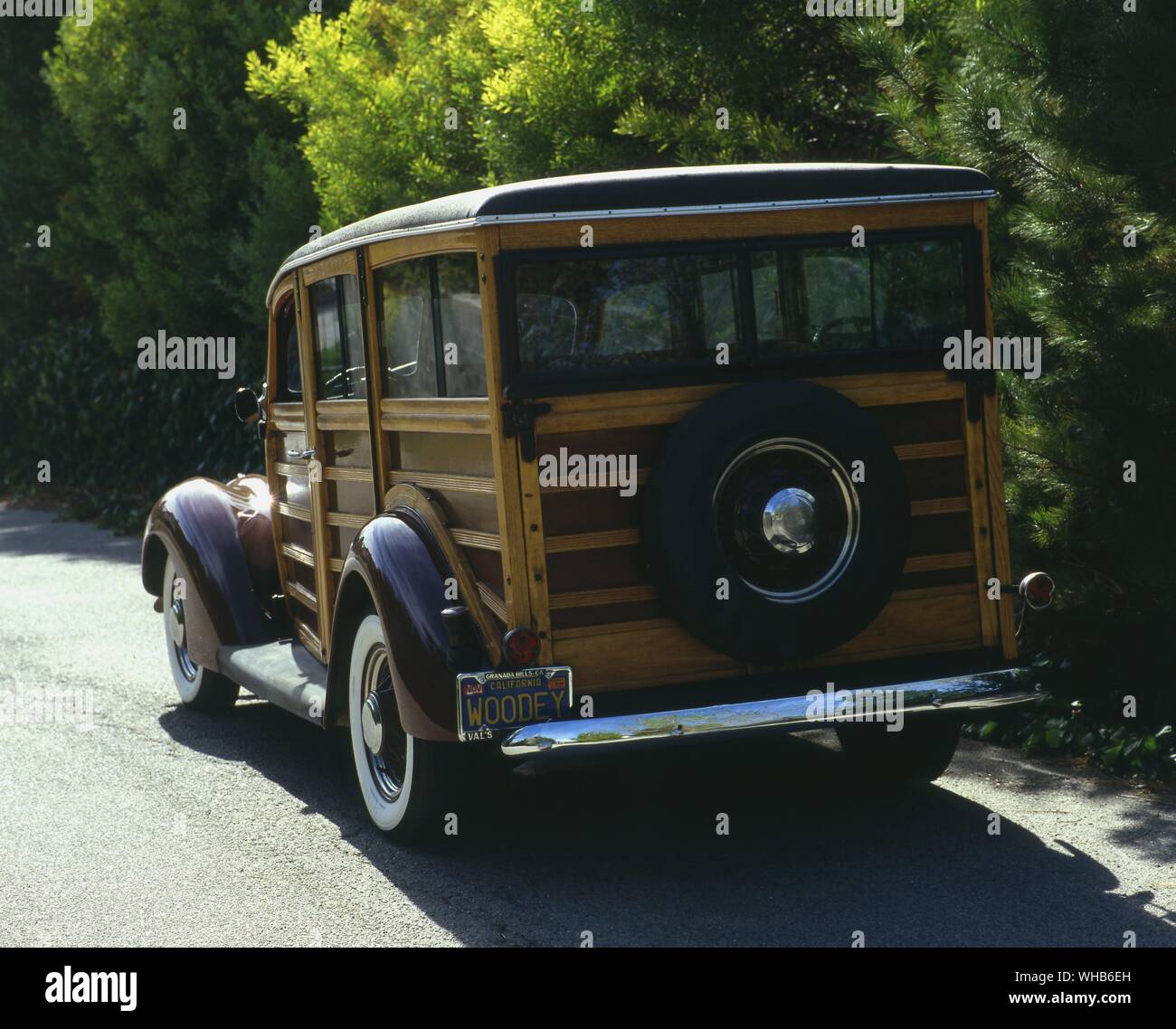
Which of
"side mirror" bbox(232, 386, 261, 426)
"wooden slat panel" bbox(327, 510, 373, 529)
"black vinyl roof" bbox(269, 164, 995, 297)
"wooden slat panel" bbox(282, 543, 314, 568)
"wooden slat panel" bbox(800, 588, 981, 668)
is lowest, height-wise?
"wooden slat panel" bbox(800, 588, 981, 668)

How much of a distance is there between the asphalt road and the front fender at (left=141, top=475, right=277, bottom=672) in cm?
49

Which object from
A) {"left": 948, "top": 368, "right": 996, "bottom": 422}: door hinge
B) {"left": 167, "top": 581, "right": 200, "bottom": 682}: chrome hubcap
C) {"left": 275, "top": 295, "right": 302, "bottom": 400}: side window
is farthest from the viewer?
{"left": 167, "top": 581, "right": 200, "bottom": 682}: chrome hubcap

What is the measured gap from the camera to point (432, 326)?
197 inches

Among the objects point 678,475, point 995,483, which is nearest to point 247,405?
point 678,475

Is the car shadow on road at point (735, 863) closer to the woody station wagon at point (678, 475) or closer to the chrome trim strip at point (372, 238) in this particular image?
the woody station wagon at point (678, 475)

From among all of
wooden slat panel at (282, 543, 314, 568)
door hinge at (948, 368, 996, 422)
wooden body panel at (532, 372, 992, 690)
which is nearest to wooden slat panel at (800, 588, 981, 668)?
wooden body panel at (532, 372, 992, 690)

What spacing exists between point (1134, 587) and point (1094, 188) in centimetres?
156

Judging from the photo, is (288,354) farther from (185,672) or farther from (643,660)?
(643,660)

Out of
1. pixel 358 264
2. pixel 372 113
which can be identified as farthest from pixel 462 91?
pixel 358 264

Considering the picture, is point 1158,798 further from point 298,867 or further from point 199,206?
point 199,206

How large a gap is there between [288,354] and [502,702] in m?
2.82

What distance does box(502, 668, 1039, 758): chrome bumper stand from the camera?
4.44 metres

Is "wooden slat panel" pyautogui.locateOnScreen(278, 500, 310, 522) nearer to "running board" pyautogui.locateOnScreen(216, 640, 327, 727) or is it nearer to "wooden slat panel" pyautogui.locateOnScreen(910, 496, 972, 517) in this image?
"running board" pyautogui.locateOnScreen(216, 640, 327, 727)

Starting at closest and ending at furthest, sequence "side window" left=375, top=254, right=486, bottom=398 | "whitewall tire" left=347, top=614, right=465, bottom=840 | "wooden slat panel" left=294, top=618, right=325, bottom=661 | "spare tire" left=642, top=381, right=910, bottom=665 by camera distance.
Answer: "spare tire" left=642, top=381, right=910, bottom=665 < "side window" left=375, top=254, right=486, bottom=398 < "whitewall tire" left=347, top=614, right=465, bottom=840 < "wooden slat panel" left=294, top=618, right=325, bottom=661
